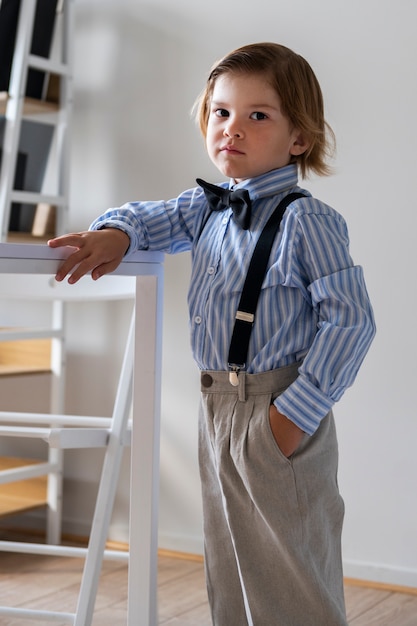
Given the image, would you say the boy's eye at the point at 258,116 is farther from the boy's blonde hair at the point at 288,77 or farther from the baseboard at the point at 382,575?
the baseboard at the point at 382,575

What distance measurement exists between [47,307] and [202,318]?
126 centimetres

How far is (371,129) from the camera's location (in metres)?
1.94

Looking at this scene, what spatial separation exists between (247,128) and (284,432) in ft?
1.34

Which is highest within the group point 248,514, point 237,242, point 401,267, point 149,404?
point 401,267

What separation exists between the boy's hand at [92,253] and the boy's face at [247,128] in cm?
19

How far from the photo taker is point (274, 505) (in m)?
1.17

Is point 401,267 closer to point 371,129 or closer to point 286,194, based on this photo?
point 371,129

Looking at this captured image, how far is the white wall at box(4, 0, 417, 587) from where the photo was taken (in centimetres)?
191

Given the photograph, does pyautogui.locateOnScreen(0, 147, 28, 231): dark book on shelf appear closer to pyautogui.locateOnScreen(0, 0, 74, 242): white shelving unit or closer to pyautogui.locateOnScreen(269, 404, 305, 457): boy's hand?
pyautogui.locateOnScreen(0, 0, 74, 242): white shelving unit

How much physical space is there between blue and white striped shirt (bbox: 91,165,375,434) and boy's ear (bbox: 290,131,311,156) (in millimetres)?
22

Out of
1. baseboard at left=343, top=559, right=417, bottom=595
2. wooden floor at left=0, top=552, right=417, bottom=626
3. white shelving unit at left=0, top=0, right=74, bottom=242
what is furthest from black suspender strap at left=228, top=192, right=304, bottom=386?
white shelving unit at left=0, top=0, right=74, bottom=242

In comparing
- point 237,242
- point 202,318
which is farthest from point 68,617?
point 237,242

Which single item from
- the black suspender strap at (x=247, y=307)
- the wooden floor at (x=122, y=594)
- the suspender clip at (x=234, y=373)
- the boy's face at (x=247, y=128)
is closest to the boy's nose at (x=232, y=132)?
the boy's face at (x=247, y=128)

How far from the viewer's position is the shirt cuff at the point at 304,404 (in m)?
1.13
